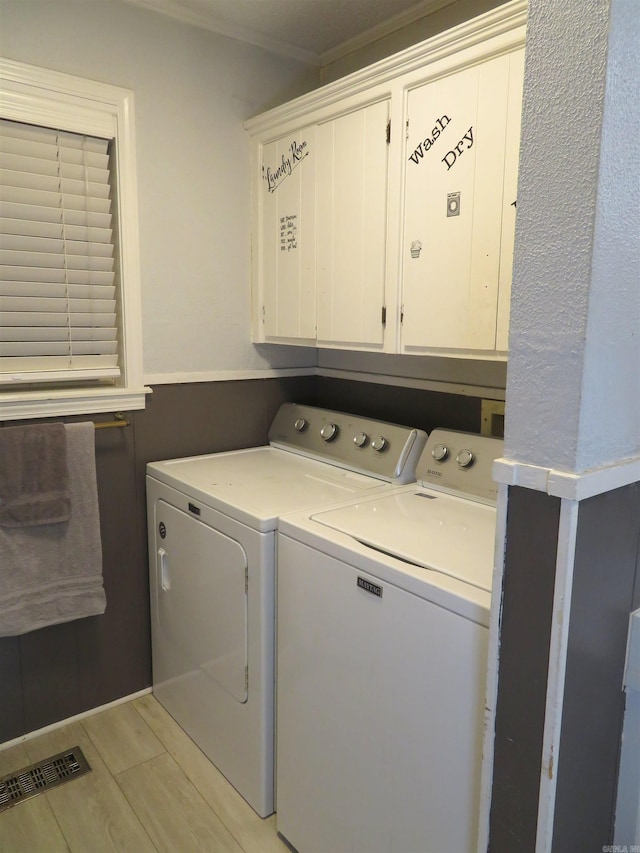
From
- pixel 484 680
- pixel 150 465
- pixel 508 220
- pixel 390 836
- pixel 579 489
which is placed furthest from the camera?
pixel 150 465

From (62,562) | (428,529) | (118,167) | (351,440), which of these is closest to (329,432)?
(351,440)

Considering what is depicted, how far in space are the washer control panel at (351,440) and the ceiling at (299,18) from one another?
4.55 feet

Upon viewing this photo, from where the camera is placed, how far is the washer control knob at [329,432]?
231 centimetres

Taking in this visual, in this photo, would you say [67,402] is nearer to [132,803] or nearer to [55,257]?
[55,257]

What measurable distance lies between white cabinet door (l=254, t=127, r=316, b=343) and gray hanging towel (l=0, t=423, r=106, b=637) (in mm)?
803

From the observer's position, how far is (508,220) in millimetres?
1527

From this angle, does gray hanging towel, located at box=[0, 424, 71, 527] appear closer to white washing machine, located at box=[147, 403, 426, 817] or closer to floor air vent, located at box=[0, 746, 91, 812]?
white washing machine, located at box=[147, 403, 426, 817]

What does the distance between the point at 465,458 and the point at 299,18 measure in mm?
1636

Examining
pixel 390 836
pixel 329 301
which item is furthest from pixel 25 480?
pixel 390 836

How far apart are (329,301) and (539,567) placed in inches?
50.8

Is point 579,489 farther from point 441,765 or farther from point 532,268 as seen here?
point 441,765

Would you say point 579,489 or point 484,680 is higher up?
point 579,489

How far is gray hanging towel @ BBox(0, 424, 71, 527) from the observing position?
6.23 ft

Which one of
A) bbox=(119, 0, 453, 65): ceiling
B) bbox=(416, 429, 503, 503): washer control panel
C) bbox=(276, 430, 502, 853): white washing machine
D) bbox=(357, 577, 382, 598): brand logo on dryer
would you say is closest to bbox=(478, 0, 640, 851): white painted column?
bbox=(276, 430, 502, 853): white washing machine
